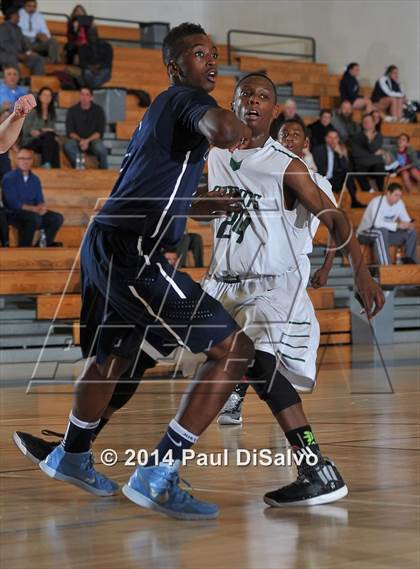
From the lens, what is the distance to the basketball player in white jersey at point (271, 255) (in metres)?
4.79

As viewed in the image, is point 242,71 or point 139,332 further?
point 242,71

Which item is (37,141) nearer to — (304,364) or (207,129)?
(304,364)

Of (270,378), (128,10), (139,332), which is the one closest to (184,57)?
(139,332)

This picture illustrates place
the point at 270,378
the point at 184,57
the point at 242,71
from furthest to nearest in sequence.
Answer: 1. the point at 242,71
2. the point at 270,378
3. the point at 184,57

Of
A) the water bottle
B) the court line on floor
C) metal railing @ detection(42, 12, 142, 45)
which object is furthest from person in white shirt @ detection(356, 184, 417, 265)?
the court line on floor

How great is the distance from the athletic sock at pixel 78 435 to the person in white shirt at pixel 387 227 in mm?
11523

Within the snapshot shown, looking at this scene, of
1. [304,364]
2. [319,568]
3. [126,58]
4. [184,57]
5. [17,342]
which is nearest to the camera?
[319,568]

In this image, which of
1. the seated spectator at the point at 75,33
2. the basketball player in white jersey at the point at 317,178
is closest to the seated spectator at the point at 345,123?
the seated spectator at the point at 75,33

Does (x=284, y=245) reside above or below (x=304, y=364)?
above

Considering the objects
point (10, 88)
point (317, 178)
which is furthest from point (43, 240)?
point (317, 178)

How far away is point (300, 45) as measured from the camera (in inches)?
934

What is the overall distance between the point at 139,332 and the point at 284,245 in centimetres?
101

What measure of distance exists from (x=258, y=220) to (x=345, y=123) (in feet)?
47.3

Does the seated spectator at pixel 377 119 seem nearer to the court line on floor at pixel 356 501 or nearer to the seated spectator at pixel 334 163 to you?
the seated spectator at pixel 334 163
